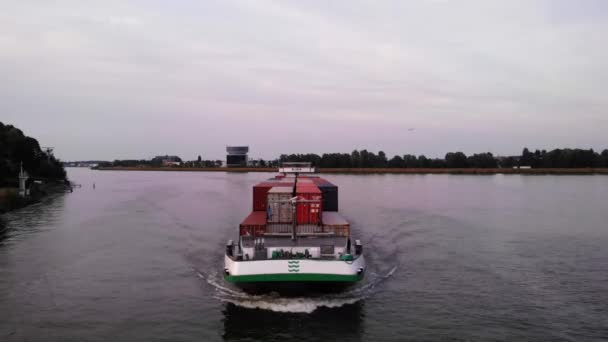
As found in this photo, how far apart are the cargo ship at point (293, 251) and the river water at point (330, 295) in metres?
0.98

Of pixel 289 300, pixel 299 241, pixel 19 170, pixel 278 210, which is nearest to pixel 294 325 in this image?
pixel 289 300

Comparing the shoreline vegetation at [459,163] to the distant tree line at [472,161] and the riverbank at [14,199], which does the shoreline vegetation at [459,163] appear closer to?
the distant tree line at [472,161]

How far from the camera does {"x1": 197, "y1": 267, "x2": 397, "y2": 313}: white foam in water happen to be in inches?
778

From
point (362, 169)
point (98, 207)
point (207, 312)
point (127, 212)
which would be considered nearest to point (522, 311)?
point (207, 312)

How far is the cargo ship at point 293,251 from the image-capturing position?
20375mm

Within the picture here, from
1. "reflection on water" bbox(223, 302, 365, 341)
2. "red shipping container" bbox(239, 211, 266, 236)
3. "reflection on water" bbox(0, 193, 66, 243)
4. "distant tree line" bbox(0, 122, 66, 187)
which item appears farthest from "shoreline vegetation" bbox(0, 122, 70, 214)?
"reflection on water" bbox(223, 302, 365, 341)

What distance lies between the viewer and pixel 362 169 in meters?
188

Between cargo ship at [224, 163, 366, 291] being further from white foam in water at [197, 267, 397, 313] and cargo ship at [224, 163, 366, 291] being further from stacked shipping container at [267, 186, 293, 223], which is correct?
white foam in water at [197, 267, 397, 313]

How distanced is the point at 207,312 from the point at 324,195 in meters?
15.6

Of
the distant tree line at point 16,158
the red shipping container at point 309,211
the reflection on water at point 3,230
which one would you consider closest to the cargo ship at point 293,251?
the red shipping container at point 309,211

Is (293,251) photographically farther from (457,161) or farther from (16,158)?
(457,161)

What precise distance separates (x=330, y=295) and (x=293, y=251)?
289 cm

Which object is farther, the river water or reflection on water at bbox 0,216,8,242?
reflection on water at bbox 0,216,8,242

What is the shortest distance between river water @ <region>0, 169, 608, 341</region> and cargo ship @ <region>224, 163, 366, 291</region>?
3.21 feet
